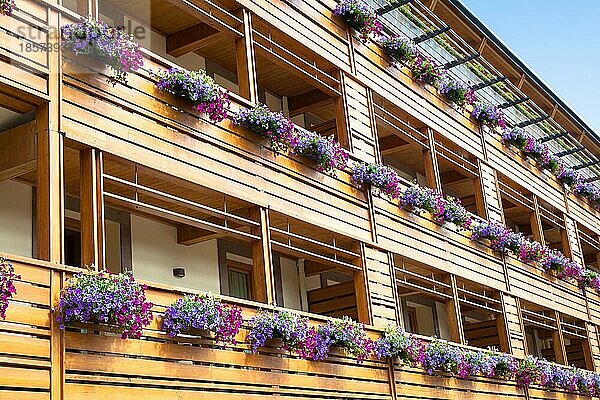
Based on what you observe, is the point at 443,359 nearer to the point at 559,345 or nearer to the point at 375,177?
the point at 375,177

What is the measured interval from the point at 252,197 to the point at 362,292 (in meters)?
2.95

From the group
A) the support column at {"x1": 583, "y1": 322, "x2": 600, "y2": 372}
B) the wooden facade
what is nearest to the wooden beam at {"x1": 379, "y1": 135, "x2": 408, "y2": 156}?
the wooden facade

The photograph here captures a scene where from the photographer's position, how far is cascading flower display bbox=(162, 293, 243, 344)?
995 cm

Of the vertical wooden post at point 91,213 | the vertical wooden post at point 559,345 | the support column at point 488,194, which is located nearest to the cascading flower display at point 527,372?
the vertical wooden post at point 559,345

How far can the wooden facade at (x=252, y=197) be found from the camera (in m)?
9.16

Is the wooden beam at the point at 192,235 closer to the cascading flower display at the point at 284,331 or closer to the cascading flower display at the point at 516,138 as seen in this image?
Answer: the cascading flower display at the point at 284,331

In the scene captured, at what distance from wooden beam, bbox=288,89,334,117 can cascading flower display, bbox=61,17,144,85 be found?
22.0 ft

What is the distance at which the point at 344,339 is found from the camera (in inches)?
498

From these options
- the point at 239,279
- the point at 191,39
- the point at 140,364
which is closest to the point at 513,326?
the point at 239,279

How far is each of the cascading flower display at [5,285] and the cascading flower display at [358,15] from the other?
9.43 meters

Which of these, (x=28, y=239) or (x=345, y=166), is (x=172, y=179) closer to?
(x=28, y=239)

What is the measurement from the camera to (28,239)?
35.7ft

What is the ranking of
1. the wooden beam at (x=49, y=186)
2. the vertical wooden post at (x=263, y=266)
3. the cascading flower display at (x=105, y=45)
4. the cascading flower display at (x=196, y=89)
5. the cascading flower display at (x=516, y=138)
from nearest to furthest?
1. the wooden beam at (x=49, y=186)
2. the cascading flower display at (x=105, y=45)
3. the cascading flower display at (x=196, y=89)
4. the vertical wooden post at (x=263, y=266)
5. the cascading flower display at (x=516, y=138)

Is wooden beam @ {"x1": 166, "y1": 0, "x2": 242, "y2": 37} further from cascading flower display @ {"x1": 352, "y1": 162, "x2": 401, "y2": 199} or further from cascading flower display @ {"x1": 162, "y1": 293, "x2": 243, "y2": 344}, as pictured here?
cascading flower display @ {"x1": 162, "y1": 293, "x2": 243, "y2": 344}
